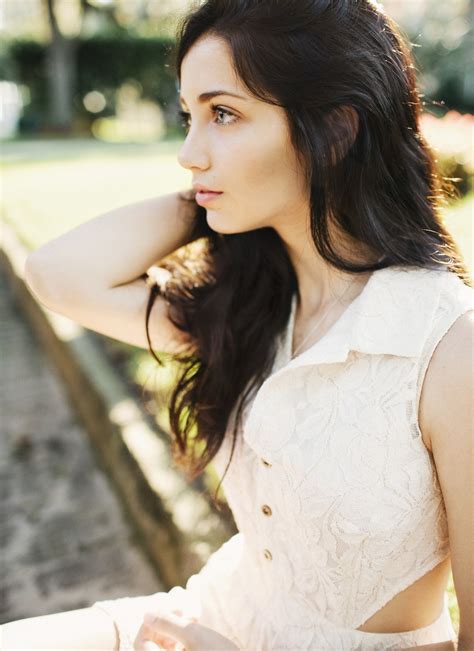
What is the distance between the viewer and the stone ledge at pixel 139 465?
2.59 meters

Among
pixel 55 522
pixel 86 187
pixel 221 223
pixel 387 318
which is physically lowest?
pixel 55 522

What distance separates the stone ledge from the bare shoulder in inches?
52.1

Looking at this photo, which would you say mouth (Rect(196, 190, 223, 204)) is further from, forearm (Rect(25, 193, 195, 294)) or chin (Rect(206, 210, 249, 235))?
forearm (Rect(25, 193, 195, 294))

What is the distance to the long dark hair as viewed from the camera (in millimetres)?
1520

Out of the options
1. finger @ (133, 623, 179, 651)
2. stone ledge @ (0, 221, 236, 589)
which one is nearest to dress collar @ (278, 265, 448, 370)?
finger @ (133, 623, 179, 651)

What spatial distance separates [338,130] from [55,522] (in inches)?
105

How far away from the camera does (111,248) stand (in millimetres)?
2012

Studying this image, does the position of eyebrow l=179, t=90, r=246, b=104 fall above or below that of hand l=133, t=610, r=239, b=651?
above

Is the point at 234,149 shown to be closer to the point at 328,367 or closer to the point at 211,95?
the point at 211,95

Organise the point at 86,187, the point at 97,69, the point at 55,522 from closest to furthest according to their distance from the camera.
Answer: the point at 55,522
the point at 86,187
the point at 97,69

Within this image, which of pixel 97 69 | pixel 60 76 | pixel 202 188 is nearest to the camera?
pixel 202 188

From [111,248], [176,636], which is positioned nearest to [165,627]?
[176,636]

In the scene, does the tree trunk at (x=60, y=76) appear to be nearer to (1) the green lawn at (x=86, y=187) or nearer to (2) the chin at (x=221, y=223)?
(1) the green lawn at (x=86, y=187)

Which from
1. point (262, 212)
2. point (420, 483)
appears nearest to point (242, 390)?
point (262, 212)
